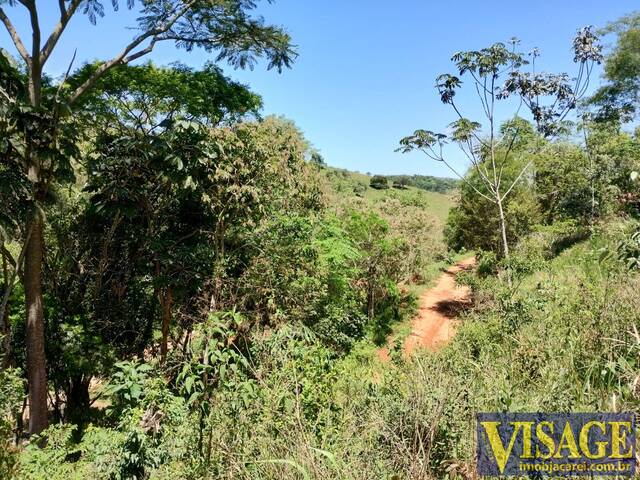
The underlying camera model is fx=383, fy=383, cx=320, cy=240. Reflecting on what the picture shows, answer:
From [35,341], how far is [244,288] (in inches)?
179

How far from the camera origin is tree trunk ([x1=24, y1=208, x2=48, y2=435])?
673cm

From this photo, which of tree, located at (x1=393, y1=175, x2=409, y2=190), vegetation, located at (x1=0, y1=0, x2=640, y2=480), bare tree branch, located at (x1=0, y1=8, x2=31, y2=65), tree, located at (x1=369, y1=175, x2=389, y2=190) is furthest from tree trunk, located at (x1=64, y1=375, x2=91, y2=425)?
tree, located at (x1=393, y1=175, x2=409, y2=190)

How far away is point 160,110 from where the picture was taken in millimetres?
8992

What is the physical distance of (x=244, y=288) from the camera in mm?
10117

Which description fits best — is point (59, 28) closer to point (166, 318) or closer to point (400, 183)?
point (166, 318)

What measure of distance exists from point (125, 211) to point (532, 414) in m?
7.65

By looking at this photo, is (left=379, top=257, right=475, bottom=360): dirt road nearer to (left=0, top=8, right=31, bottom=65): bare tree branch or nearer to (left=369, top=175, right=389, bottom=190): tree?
(left=0, top=8, right=31, bottom=65): bare tree branch

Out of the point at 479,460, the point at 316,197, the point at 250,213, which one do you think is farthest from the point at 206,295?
the point at 479,460

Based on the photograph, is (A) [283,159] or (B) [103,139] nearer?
(B) [103,139]

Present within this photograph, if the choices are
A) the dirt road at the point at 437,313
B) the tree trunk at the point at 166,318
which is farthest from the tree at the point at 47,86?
the dirt road at the point at 437,313

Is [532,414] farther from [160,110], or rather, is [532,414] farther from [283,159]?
[283,159]

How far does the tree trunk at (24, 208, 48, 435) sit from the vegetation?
0.10 feet

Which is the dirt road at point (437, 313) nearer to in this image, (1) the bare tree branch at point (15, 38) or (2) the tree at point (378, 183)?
(1) the bare tree branch at point (15, 38)

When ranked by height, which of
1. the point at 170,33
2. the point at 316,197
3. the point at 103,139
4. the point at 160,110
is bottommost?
the point at 316,197
